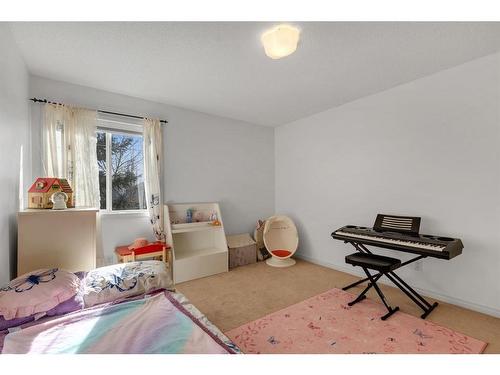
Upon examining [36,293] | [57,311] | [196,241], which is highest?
[36,293]

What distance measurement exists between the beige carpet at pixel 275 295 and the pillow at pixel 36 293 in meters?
1.28

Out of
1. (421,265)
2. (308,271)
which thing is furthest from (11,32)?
(421,265)

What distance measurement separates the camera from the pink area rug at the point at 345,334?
1863 millimetres

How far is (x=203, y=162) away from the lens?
3898 millimetres

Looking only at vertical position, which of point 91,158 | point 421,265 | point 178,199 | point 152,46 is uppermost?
point 152,46

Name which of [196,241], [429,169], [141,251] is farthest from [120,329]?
[429,169]

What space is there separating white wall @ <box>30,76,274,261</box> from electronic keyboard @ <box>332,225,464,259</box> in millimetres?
1905

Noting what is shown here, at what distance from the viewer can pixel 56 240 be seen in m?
1.94

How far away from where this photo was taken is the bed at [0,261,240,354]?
1.11 metres

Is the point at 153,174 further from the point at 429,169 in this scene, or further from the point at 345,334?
the point at 429,169

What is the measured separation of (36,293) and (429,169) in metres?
3.63

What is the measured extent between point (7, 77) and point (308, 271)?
3836 millimetres

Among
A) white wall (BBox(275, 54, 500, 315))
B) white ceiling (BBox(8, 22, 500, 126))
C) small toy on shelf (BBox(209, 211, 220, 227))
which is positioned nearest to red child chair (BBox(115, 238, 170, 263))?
small toy on shelf (BBox(209, 211, 220, 227))

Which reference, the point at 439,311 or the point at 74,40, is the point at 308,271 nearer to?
the point at 439,311
